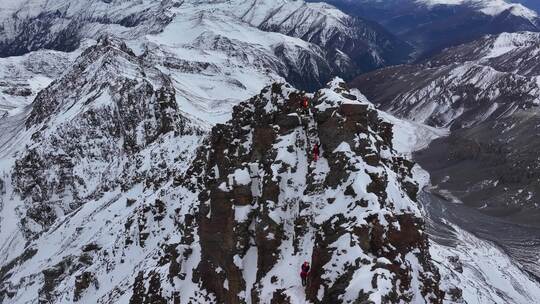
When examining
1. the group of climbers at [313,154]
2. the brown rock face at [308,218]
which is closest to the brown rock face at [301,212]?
the brown rock face at [308,218]

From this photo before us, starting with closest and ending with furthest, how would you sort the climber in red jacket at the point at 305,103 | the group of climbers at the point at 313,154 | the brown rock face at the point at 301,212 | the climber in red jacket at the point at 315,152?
the brown rock face at the point at 301,212 < the group of climbers at the point at 313,154 < the climber in red jacket at the point at 315,152 < the climber in red jacket at the point at 305,103

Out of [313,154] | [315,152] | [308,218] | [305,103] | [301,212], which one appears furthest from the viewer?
[305,103]

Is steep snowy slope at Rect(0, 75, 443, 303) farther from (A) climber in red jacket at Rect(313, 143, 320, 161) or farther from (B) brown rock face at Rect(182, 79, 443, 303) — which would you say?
(A) climber in red jacket at Rect(313, 143, 320, 161)

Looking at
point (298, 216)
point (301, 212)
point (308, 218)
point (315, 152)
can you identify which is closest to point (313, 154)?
point (315, 152)

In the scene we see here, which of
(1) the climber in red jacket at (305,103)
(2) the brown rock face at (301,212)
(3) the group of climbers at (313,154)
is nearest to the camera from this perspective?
(2) the brown rock face at (301,212)

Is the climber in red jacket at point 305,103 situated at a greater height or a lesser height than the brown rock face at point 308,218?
greater

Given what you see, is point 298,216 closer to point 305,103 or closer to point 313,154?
point 313,154

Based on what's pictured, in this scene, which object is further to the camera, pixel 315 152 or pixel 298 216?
pixel 315 152

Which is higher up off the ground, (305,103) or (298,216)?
(305,103)

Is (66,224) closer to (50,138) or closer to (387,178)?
(50,138)

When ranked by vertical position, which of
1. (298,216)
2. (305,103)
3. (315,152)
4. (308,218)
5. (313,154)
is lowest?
(298,216)

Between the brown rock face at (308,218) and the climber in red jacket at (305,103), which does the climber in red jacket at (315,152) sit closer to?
the brown rock face at (308,218)
